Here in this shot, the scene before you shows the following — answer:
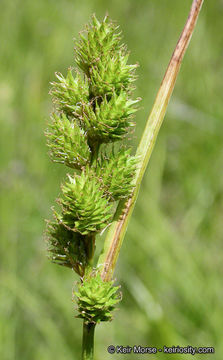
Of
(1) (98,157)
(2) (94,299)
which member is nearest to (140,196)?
(1) (98,157)

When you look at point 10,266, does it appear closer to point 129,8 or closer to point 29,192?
point 29,192

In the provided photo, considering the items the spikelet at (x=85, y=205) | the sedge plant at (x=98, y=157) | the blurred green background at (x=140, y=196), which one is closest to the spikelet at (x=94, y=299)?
the sedge plant at (x=98, y=157)

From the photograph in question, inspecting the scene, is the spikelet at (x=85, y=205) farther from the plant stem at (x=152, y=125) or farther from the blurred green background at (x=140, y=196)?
the blurred green background at (x=140, y=196)

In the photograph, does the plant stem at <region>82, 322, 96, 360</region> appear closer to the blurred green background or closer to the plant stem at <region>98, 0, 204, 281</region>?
the plant stem at <region>98, 0, 204, 281</region>

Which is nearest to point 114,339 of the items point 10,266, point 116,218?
point 10,266

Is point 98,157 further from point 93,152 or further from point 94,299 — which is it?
point 94,299

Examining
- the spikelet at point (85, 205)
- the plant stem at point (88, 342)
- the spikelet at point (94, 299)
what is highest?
the spikelet at point (85, 205)
